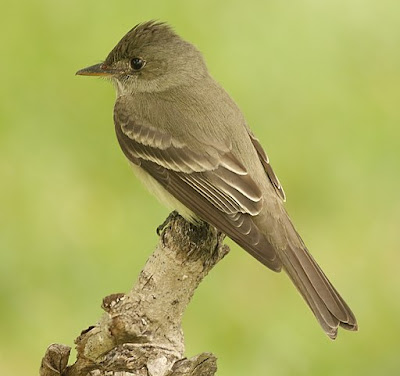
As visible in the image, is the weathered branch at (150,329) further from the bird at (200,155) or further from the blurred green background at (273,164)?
the blurred green background at (273,164)

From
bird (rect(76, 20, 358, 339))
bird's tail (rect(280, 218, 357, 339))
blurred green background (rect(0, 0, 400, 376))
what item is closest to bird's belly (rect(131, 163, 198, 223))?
bird (rect(76, 20, 358, 339))

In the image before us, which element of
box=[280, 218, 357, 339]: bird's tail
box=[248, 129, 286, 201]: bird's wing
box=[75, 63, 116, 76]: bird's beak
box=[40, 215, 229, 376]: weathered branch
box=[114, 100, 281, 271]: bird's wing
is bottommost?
box=[40, 215, 229, 376]: weathered branch

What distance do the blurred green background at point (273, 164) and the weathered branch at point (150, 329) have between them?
2426 mm

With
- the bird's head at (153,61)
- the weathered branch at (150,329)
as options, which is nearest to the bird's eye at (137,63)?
the bird's head at (153,61)

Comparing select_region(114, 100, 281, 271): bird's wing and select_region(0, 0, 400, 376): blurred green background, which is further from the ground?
select_region(0, 0, 400, 376): blurred green background

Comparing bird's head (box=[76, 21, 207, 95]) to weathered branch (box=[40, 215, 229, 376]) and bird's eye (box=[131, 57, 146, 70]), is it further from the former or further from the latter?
weathered branch (box=[40, 215, 229, 376])

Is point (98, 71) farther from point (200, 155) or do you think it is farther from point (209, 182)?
point (209, 182)

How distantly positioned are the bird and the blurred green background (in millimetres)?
1739

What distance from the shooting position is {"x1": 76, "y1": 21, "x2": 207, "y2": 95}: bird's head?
675 centimetres

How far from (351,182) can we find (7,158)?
8.30 ft

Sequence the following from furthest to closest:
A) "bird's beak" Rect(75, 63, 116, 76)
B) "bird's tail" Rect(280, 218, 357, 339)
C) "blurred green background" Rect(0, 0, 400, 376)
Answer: "blurred green background" Rect(0, 0, 400, 376) < "bird's beak" Rect(75, 63, 116, 76) < "bird's tail" Rect(280, 218, 357, 339)

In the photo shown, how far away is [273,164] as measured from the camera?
9031 millimetres

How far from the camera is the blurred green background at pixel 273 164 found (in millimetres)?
7969

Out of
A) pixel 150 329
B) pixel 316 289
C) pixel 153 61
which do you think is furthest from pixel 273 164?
pixel 150 329
